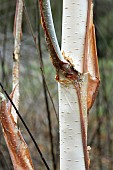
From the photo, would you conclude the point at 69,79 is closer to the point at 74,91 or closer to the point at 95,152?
the point at 74,91

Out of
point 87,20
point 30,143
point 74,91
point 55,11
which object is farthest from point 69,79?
point 55,11

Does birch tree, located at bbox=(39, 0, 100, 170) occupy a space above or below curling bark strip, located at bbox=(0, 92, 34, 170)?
above

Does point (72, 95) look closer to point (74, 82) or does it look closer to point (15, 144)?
point (74, 82)

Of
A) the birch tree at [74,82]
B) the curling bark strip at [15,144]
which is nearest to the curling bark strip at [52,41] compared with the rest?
the birch tree at [74,82]

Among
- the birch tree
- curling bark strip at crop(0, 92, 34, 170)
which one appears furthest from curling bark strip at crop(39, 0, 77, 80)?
curling bark strip at crop(0, 92, 34, 170)

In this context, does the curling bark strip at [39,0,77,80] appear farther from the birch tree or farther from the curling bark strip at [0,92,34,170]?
the curling bark strip at [0,92,34,170]

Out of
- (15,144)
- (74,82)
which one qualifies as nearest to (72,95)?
(74,82)

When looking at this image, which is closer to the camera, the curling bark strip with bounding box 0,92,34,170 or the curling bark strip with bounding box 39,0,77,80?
the curling bark strip with bounding box 39,0,77,80

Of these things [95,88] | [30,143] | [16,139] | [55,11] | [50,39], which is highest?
[50,39]
